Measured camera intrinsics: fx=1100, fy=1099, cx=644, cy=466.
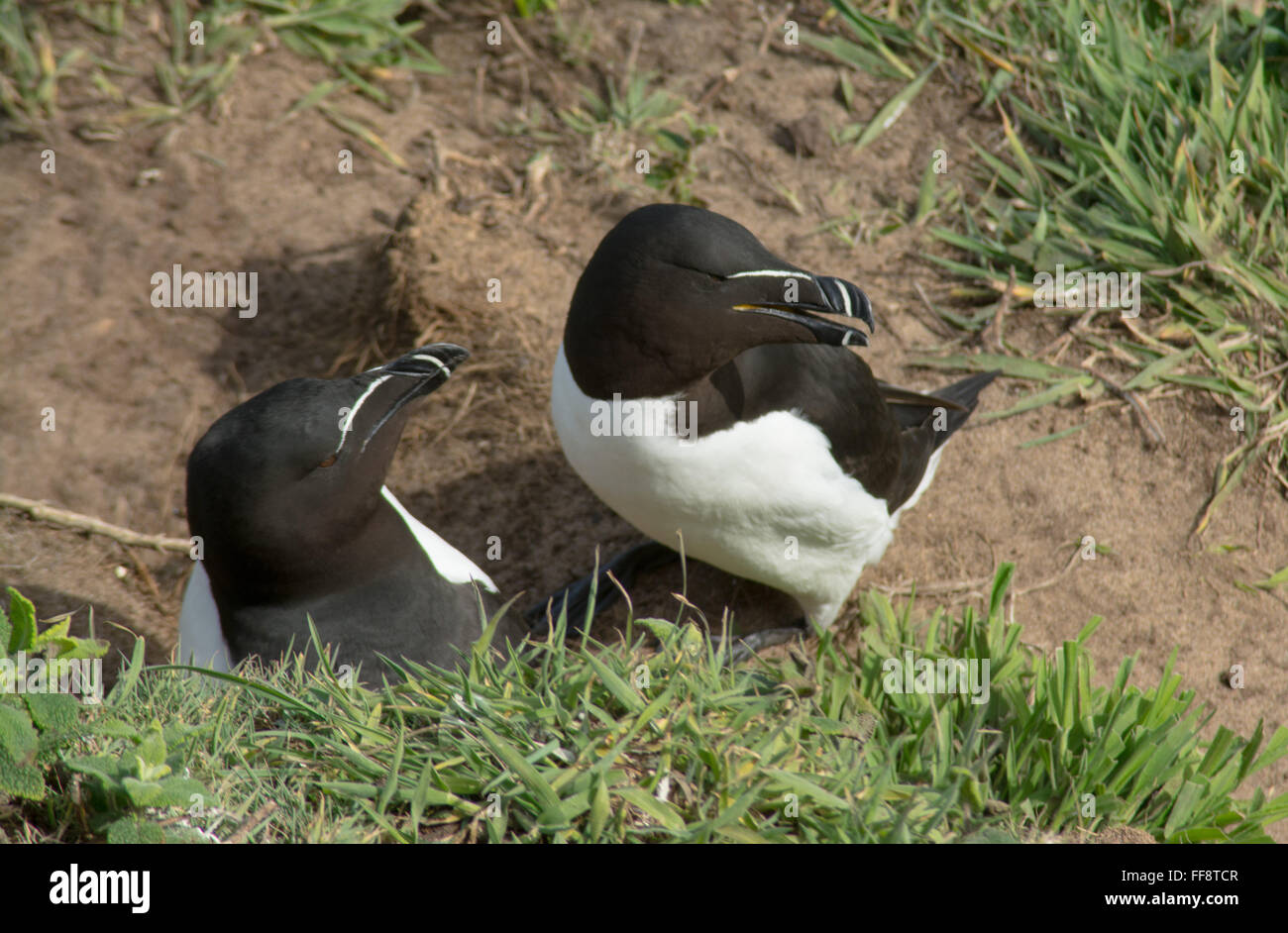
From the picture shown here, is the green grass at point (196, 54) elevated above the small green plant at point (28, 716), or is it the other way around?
the green grass at point (196, 54)

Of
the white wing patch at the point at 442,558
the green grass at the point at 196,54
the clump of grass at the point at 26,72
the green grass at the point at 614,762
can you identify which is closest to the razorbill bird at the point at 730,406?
the white wing patch at the point at 442,558

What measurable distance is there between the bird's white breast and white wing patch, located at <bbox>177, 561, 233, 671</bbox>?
1129 millimetres

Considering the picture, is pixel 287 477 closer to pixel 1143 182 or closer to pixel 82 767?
pixel 82 767

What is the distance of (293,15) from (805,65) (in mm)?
2483

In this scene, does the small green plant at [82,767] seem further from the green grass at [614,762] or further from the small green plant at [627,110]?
the small green plant at [627,110]

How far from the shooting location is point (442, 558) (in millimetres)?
3430

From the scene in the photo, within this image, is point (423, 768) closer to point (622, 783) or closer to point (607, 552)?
point (622, 783)

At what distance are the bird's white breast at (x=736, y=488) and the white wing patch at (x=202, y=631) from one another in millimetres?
1129

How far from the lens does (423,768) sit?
1938 millimetres

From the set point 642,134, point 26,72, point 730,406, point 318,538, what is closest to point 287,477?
point 318,538

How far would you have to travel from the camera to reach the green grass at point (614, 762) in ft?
6.12

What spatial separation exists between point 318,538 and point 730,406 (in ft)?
3.84

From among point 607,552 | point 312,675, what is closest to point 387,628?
point 312,675

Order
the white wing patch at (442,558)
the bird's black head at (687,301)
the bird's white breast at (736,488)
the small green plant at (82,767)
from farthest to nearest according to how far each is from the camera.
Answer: the white wing patch at (442,558), the bird's white breast at (736,488), the bird's black head at (687,301), the small green plant at (82,767)
